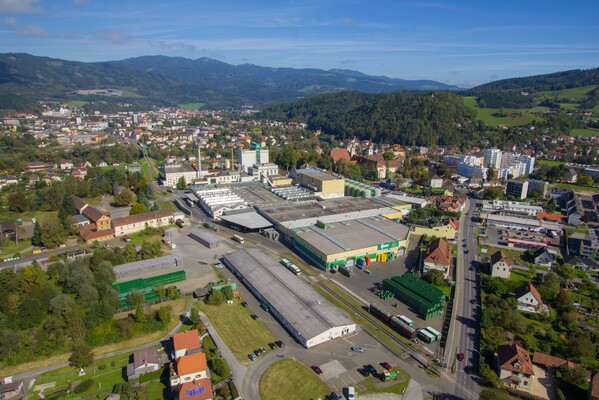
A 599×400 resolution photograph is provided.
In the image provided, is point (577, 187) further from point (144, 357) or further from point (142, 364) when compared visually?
point (142, 364)

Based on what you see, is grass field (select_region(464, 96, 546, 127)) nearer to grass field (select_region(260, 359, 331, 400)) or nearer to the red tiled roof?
the red tiled roof

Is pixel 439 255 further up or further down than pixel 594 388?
further up

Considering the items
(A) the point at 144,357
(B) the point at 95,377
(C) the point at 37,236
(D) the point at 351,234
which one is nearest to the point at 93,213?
(C) the point at 37,236

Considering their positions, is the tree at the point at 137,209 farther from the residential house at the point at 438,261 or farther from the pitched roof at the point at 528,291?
the pitched roof at the point at 528,291

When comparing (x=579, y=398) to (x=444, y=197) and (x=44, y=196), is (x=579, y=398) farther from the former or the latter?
(x=44, y=196)

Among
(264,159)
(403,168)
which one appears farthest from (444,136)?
(264,159)

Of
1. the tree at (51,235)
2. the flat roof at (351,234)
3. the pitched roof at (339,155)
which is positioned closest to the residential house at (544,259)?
the flat roof at (351,234)
